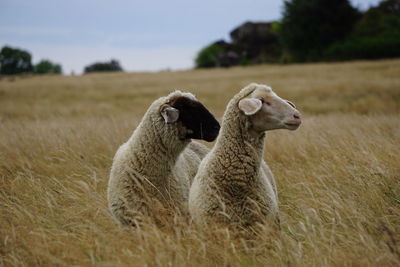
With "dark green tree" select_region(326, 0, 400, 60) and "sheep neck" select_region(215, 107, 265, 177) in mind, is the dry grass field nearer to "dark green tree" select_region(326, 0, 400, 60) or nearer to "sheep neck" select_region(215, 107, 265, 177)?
"sheep neck" select_region(215, 107, 265, 177)

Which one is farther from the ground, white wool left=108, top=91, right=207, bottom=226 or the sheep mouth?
the sheep mouth

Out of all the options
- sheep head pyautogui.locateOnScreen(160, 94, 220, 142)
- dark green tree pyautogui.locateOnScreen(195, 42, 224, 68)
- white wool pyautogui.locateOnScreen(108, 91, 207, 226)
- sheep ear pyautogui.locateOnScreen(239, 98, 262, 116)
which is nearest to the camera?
sheep ear pyautogui.locateOnScreen(239, 98, 262, 116)

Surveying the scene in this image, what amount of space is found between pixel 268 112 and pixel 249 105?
0.82 ft

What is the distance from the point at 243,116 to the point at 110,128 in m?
5.27

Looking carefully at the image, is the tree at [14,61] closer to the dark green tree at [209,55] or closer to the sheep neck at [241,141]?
the dark green tree at [209,55]

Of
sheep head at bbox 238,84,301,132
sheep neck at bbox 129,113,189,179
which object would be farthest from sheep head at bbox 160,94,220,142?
sheep head at bbox 238,84,301,132

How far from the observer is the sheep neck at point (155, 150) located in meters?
4.68

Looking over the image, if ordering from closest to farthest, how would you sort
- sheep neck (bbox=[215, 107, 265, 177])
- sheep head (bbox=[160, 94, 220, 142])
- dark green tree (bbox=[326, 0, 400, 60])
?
sheep neck (bbox=[215, 107, 265, 177]) → sheep head (bbox=[160, 94, 220, 142]) → dark green tree (bbox=[326, 0, 400, 60])

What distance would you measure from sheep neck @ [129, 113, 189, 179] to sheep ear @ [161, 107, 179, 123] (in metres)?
0.23

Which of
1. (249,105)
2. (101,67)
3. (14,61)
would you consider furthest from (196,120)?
(101,67)

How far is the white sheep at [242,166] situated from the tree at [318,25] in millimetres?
46627

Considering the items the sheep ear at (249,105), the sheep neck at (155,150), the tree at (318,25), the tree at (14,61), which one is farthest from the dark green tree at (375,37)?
the sheep ear at (249,105)

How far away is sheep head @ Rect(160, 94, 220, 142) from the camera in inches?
181

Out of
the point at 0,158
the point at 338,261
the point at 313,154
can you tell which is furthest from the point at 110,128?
the point at 338,261
